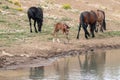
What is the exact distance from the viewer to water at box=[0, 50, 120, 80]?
1593 cm

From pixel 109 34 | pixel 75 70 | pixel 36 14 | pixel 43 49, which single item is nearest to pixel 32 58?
pixel 43 49

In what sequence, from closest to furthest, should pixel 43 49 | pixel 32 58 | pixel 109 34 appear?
pixel 32 58 < pixel 43 49 < pixel 109 34

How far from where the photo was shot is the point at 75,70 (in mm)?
17422

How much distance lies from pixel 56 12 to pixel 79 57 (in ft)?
46.8

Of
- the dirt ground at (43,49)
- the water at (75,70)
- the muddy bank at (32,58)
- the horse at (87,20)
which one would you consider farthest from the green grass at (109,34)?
the water at (75,70)

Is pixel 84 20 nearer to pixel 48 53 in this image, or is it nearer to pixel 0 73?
pixel 48 53

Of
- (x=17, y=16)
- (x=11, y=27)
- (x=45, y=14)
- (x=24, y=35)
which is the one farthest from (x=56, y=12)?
(x=24, y=35)

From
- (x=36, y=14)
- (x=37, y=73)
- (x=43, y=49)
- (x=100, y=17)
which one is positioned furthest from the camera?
(x=100, y=17)

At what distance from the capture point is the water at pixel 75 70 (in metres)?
15.9

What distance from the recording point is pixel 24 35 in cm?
2381

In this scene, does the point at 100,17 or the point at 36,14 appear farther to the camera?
the point at 100,17

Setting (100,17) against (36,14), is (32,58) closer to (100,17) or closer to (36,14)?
(36,14)

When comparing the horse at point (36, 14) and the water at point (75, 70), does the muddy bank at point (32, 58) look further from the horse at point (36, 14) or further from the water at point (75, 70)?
the horse at point (36, 14)

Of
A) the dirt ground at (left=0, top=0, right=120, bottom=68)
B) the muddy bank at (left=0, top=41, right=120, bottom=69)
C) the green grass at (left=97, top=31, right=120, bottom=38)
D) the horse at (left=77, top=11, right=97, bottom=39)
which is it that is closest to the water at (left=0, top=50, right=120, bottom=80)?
the muddy bank at (left=0, top=41, right=120, bottom=69)
